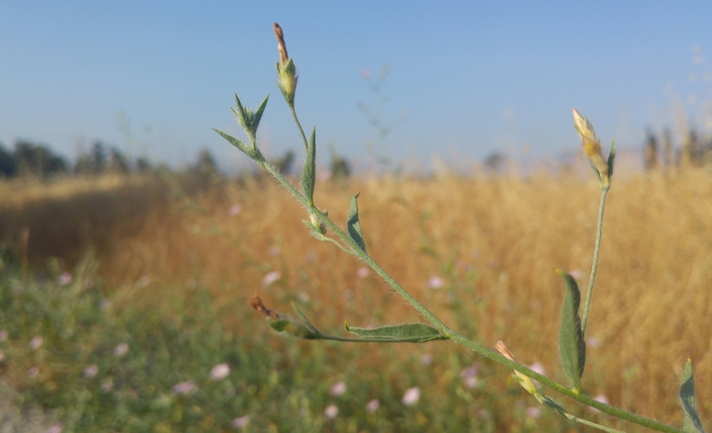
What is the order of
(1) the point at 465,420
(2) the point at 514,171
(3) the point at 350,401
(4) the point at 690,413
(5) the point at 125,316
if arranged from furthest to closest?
(2) the point at 514,171 < (5) the point at 125,316 < (3) the point at 350,401 < (1) the point at 465,420 < (4) the point at 690,413

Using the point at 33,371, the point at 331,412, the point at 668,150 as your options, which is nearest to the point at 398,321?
the point at 331,412

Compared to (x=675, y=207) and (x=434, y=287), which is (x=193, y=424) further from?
(x=675, y=207)

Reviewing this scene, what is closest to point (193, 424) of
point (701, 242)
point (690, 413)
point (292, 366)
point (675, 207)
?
point (292, 366)

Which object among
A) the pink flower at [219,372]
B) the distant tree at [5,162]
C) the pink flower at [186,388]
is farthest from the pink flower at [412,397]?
the distant tree at [5,162]

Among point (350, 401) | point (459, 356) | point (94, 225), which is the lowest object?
point (94, 225)

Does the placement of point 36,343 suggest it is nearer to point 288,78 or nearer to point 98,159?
point 288,78

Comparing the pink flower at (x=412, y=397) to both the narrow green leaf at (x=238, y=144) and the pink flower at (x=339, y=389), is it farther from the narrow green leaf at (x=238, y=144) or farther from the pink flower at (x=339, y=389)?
the narrow green leaf at (x=238, y=144)
